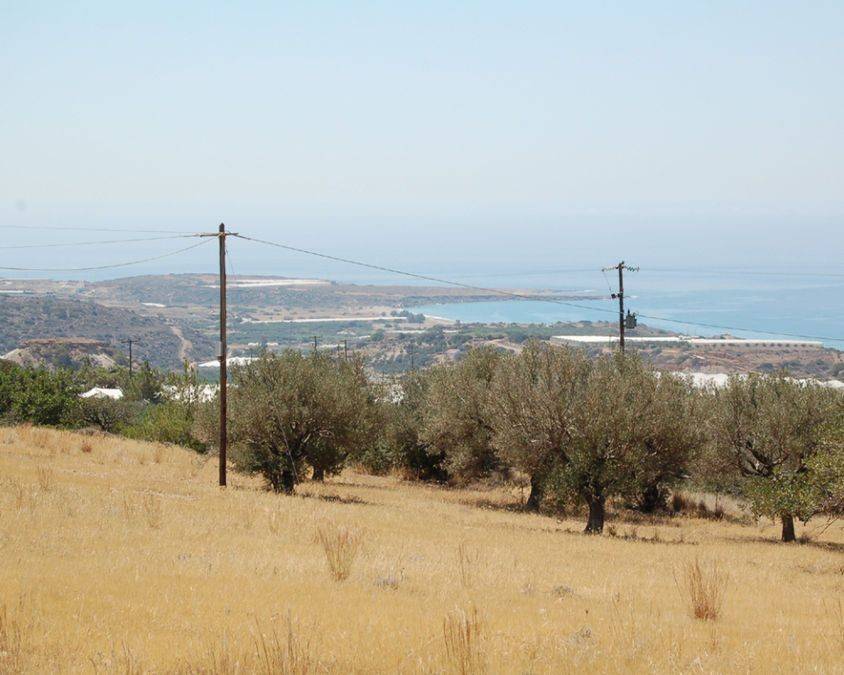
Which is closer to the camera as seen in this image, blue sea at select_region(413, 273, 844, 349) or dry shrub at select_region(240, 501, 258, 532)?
dry shrub at select_region(240, 501, 258, 532)

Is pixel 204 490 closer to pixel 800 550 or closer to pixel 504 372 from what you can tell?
pixel 504 372

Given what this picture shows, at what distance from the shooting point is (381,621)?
9.77 metres

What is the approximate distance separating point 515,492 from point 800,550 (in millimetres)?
15828

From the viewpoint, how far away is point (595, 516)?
28109 millimetres

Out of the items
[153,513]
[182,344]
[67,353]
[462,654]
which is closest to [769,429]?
[153,513]

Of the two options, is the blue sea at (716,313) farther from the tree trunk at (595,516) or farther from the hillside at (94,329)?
the tree trunk at (595,516)

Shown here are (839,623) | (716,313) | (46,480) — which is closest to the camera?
(839,623)

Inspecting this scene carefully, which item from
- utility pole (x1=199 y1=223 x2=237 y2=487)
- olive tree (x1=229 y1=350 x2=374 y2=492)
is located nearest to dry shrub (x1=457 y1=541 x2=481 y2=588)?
utility pole (x1=199 y1=223 x2=237 y2=487)

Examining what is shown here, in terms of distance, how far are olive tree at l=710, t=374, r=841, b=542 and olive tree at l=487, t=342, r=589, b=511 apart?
18.4 feet

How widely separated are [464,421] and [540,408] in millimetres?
9390

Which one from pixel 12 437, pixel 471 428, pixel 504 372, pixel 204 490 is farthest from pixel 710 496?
pixel 12 437

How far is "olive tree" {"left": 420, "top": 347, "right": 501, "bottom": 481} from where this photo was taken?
36.5m

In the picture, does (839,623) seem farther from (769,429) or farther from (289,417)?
(289,417)

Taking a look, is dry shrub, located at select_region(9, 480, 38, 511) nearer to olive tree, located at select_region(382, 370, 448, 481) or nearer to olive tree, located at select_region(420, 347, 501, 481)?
olive tree, located at select_region(420, 347, 501, 481)
